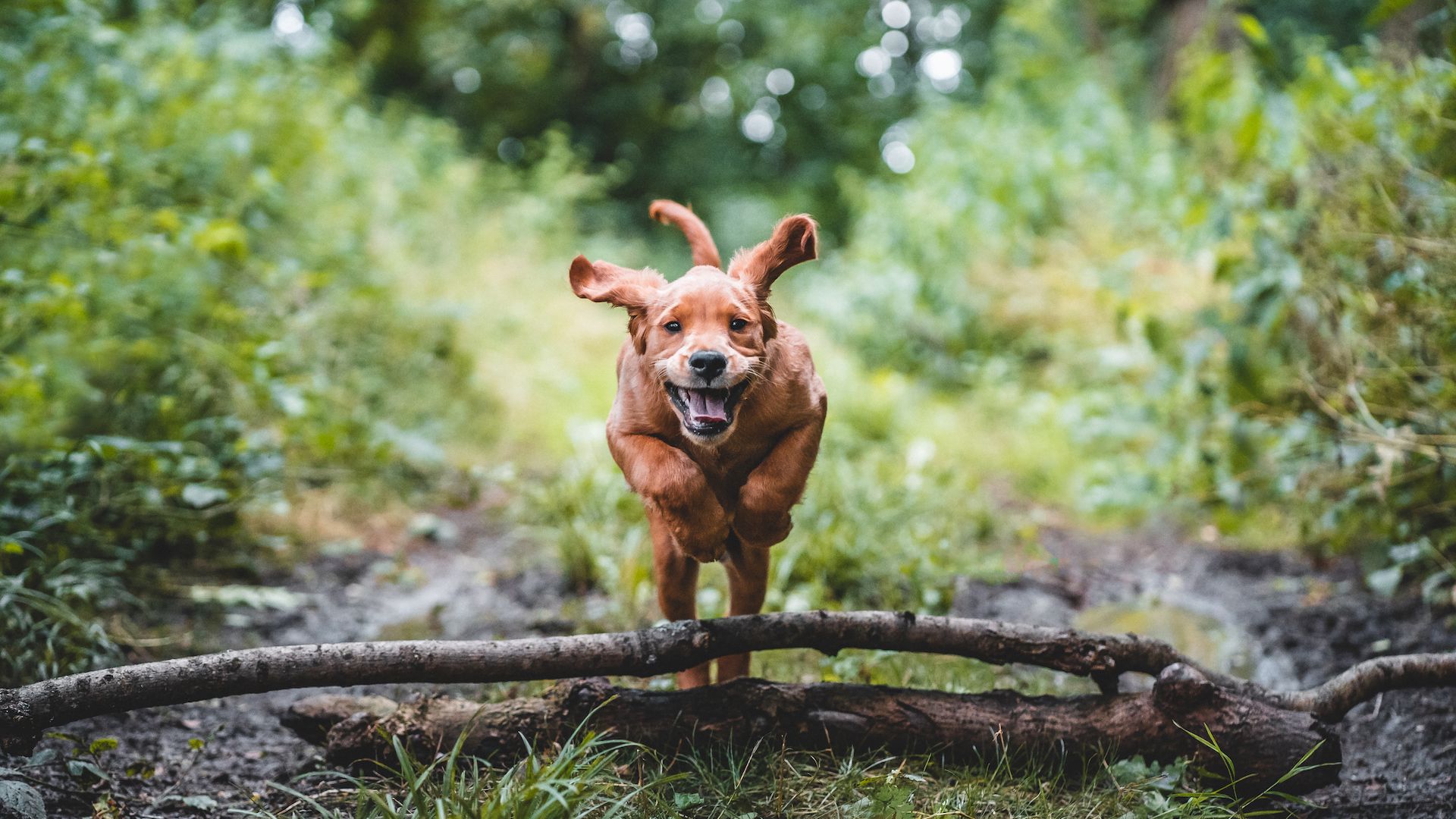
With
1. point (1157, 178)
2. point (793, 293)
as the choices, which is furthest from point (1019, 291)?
point (793, 293)

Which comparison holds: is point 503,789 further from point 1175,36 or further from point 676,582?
point 1175,36

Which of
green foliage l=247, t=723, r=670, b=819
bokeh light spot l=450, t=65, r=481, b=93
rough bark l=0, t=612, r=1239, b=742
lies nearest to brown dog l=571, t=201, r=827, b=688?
rough bark l=0, t=612, r=1239, b=742

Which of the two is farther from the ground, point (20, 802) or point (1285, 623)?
point (20, 802)

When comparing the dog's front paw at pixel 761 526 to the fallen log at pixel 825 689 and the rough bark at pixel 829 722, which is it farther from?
the rough bark at pixel 829 722

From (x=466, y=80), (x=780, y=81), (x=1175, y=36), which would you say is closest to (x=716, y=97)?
(x=780, y=81)

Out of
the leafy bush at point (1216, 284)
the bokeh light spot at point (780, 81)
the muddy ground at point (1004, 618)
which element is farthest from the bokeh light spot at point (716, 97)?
the muddy ground at point (1004, 618)

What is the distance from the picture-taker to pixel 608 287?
8.16ft

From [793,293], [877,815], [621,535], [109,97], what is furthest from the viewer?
[793,293]

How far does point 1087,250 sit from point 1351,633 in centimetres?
519

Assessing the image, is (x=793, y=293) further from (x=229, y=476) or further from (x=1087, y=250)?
(x=229, y=476)

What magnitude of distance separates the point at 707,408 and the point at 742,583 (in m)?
0.79

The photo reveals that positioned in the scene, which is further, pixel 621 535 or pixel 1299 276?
pixel 621 535

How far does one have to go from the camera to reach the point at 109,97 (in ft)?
18.1

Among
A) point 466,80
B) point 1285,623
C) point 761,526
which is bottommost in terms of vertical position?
point 1285,623
